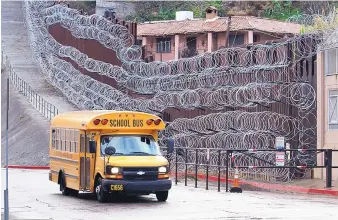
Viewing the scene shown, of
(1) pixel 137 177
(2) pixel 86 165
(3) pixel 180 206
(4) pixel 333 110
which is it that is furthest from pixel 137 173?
(4) pixel 333 110

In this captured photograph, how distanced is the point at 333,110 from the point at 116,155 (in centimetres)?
1102

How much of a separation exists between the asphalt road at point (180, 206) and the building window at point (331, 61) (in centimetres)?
667

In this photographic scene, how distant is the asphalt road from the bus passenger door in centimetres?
45

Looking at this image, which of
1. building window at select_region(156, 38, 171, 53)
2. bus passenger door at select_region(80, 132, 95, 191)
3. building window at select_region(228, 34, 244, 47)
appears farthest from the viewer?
building window at select_region(156, 38, 171, 53)

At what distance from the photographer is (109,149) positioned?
21828 millimetres

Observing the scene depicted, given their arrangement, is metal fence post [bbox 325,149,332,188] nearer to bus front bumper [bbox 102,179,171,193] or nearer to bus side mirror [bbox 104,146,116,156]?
bus front bumper [bbox 102,179,171,193]

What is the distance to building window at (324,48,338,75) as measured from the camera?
30.5m

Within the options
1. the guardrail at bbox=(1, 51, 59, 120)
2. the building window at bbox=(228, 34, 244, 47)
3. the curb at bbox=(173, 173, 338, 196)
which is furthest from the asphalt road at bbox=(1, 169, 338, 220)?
the building window at bbox=(228, 34, 244, 47)

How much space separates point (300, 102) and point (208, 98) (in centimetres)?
622

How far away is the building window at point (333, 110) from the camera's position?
30264mm

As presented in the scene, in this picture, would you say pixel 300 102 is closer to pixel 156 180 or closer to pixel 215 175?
pixel 215 175

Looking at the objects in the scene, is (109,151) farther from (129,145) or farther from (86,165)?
(86,165)

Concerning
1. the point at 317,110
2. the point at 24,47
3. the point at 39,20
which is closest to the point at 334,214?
the point at 317,110

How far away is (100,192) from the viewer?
22.0 m
